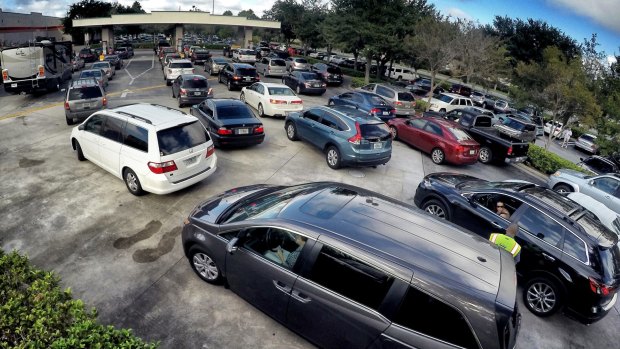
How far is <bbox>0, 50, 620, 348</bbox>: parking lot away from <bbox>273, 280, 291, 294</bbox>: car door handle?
0.82 meters

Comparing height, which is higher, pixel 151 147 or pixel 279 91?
pixel 279 91

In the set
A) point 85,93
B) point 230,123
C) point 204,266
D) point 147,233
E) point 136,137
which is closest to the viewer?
point 204,266

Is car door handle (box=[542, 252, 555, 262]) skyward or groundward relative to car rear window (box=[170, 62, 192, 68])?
groundward

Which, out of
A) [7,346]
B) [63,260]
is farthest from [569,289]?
[63,260]

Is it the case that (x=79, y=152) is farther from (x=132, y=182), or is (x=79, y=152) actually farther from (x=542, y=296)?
(x=542, y=296)

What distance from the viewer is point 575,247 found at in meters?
5.71

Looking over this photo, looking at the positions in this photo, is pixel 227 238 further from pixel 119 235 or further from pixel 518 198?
pixel 518 198

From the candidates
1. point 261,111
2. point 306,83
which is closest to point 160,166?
point 261,111

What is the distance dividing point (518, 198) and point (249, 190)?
5.07 meters

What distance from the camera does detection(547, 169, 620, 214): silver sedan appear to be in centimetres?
1049

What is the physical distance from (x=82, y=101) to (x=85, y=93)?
37cm

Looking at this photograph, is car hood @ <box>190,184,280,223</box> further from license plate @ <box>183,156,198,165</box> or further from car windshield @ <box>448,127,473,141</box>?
car windshield @ <box>448,127,473,141</box>

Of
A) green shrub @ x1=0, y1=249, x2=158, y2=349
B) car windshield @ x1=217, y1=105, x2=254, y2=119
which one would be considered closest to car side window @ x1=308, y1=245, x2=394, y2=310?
green shrub @ x1=0, y1=249, x2=158, y2=349

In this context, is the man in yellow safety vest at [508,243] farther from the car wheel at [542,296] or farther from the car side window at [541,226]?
the car side window at [541,226]
